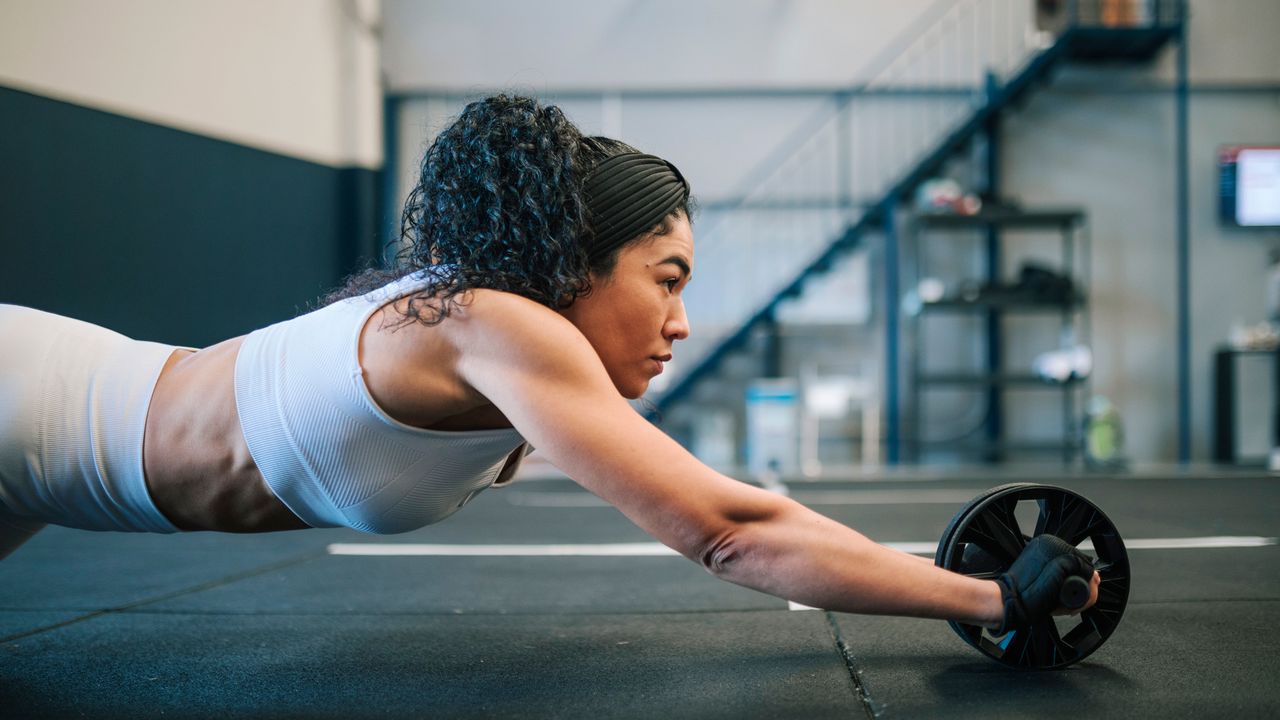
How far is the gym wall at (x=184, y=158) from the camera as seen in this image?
14.1ft

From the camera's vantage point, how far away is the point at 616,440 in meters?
0.95

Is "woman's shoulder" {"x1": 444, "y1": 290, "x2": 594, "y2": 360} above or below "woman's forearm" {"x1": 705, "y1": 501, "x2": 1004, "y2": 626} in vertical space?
above

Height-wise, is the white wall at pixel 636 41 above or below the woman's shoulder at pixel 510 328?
above

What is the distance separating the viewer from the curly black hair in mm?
1052

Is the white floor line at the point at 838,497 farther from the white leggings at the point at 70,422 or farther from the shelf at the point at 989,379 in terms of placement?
the white leggings at the point at 70,422

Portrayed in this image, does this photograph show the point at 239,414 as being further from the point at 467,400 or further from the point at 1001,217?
the point at 1001,217

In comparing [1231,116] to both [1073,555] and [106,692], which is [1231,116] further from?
[106,692]

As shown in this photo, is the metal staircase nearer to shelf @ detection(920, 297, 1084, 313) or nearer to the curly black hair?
shelf @ detection(920, 297, 1084, 313)

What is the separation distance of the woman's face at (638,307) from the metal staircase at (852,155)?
17.3ft

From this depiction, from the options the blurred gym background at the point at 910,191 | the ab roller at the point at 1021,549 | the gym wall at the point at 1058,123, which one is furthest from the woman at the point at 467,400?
the gym wall at the point at 1058,123

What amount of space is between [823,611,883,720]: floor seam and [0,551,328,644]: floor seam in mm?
1374

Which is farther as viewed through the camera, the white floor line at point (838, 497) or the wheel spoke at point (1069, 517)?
the white floor line at point (838, 497)

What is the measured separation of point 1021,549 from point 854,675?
11.6 inches

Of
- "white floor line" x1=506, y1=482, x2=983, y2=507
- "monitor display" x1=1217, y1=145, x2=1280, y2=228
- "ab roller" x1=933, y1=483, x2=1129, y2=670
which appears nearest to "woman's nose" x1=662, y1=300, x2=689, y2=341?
"ab roller" x1=933, y1=483, x2=1129, y2=670
